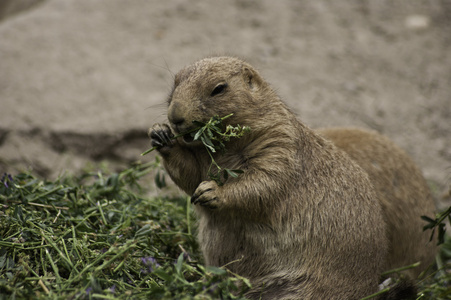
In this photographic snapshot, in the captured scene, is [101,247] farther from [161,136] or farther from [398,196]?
[398,196]

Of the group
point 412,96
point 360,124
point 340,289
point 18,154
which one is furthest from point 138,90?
point 340,289

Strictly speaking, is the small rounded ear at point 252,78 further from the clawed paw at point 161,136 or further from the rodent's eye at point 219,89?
the clawed paw at point 161,136

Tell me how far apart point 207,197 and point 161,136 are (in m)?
0.67

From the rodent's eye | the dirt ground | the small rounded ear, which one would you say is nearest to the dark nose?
the rodent's eye

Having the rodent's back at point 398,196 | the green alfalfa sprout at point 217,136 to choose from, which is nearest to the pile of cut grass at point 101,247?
the rodent's back at point 398,196

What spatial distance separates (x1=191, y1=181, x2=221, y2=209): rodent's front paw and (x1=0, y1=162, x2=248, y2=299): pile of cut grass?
1.33ft

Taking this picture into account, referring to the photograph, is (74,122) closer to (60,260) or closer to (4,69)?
(4,69)

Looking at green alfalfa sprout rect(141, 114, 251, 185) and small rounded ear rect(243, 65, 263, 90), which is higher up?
small rounded ear rect(243, 65, 263, 90)

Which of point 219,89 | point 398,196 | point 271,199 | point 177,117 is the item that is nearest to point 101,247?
point 177,117

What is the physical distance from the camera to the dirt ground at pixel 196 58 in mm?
6617

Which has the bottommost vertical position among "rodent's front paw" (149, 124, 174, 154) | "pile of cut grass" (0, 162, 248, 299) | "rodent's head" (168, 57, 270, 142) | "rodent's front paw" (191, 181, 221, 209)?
"pile of cut grass" (0, 162, 248, 299)

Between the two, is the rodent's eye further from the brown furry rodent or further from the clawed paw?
the clawed paw

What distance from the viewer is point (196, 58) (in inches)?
296

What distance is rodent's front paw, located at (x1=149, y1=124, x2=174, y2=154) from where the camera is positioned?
13.0 ft
